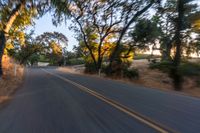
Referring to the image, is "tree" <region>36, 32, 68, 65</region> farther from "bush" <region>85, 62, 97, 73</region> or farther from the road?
the road

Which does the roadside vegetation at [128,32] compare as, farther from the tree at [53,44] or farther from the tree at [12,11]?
the tree at [53,44]

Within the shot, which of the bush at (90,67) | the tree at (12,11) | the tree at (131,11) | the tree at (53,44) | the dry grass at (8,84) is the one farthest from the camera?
the tree at (53,44)

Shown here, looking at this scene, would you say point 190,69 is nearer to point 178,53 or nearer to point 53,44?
point 178,53

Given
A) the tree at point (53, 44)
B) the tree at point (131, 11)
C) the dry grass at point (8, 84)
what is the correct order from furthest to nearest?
the tree at point (53, 44) < the tree at point (131, 11) < the dry grass at point (8, 84)

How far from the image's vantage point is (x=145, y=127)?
7328 millimetres

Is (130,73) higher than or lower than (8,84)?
lower

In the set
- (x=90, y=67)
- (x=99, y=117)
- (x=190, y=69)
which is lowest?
(x=99, y=117)

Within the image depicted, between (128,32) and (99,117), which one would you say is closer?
(99,117)

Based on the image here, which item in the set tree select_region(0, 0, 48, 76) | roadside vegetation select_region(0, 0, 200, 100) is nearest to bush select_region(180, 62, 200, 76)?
roadside vegetation select_region(0, 0, 200, 100)

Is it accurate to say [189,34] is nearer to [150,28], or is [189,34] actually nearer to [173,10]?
[173,10]

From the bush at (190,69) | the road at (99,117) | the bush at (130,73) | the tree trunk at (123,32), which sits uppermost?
the tree trunk at (123,32)

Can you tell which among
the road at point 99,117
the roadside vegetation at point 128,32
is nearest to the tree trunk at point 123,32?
the roadside vegetation at point 128,32

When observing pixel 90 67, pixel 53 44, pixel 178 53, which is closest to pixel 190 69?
pixel 178 53

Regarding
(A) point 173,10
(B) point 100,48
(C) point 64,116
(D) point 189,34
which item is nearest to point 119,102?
(C) point 64,116
